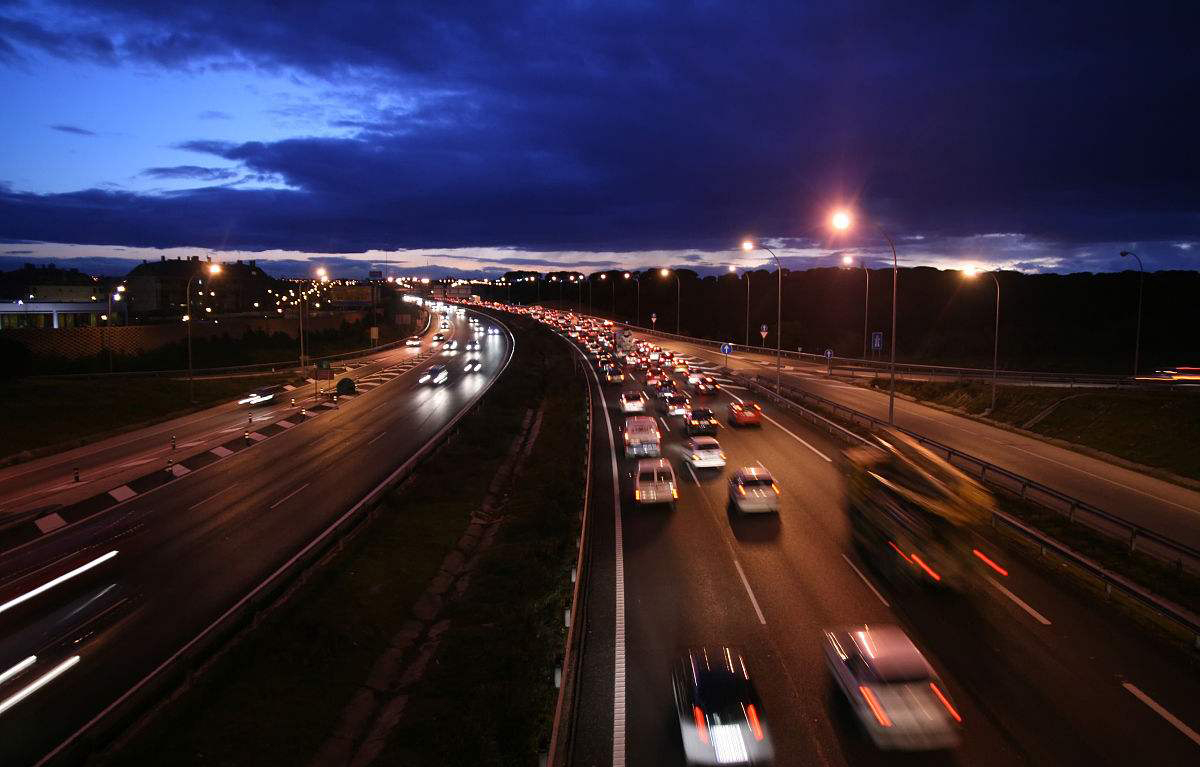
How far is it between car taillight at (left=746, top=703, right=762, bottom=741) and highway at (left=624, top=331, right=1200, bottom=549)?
711 inches

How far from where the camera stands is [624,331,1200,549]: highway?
2442 cm

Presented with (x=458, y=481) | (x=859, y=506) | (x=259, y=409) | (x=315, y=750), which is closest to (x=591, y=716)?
(x=315, y=750)

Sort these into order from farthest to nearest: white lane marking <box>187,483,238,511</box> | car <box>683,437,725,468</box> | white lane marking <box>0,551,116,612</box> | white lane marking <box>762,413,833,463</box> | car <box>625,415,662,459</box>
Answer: white lane marking <box>762,413,833,463</box>, car <box>625,415,662,459</box>, car <box>683,437,725,468</box>, white lane marking <box>187,483,238,511</box>, white lane marking <box>0,551,116,612</box>

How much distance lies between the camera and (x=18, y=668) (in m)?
15.3

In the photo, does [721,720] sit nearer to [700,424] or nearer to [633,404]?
[700,424]

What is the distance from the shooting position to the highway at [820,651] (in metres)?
11.4

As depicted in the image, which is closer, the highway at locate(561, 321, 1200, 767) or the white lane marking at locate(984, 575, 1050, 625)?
the highway at locate(561, 321, 1200, 767)

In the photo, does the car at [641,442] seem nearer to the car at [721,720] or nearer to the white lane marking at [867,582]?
the white lane marking at [867,582]

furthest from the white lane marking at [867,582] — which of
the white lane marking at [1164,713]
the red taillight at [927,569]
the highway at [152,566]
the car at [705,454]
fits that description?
the highway at [152,566]

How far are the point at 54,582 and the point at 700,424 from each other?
92.6 ft

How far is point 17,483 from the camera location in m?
32.1

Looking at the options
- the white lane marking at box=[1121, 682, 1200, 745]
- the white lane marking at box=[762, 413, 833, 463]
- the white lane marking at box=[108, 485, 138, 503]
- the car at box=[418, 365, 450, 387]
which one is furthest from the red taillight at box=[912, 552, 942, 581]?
the car at box=[418, 365, 450, 387]

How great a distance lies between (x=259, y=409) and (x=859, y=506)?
4498cm

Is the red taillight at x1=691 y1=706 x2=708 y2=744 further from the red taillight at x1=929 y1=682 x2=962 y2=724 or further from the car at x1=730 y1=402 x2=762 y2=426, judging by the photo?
the car at x1=730 y1=402 x2=762 y2=426
